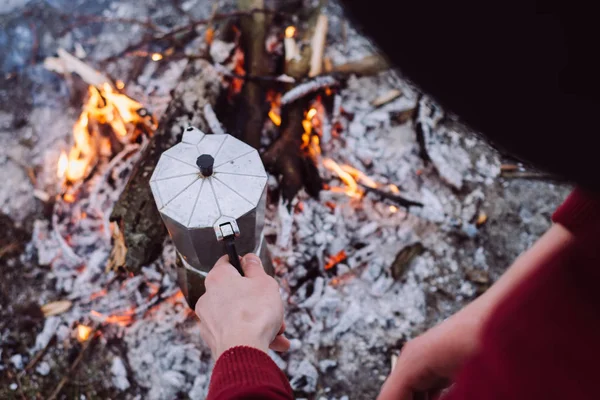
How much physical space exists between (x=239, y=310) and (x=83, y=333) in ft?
5.52

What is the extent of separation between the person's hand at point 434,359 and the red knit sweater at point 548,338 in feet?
1.98

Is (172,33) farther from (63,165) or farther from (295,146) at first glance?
(295,146)

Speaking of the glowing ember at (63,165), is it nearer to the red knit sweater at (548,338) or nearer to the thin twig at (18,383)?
the thin twig at (18,383)

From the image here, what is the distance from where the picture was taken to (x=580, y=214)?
3.21 ft

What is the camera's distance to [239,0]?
356 centimetres

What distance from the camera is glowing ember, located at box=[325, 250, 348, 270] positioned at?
106 inches

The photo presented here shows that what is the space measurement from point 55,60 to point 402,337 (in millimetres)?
3289

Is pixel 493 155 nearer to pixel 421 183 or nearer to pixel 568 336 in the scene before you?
pixel 421 183

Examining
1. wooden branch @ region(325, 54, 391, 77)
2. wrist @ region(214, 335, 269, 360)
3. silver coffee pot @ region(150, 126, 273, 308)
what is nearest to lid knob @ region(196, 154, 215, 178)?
silver coffee pot @ region(150, 126, 273, 308)

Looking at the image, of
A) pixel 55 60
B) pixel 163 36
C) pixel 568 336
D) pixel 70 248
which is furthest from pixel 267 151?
pixel 568 336

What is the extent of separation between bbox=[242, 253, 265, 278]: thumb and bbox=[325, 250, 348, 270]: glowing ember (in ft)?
3.81

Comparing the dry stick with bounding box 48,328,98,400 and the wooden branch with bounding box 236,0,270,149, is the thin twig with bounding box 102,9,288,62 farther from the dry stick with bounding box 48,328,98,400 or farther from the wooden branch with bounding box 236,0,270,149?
the dry stick with bounding box 48,328,98,400

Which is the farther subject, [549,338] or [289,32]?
[289,32]

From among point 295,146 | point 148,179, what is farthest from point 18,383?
point 295,146
